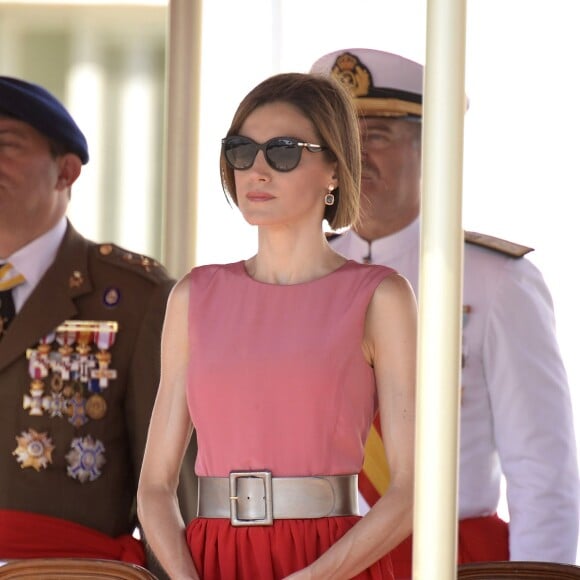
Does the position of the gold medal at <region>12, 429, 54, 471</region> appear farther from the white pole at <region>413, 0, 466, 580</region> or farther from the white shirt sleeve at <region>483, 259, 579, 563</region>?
the white pole at <region>413, 0, 466, 580</region>

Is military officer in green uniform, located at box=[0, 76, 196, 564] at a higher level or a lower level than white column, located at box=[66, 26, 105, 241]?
lower

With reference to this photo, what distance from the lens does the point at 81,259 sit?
3.70 meters

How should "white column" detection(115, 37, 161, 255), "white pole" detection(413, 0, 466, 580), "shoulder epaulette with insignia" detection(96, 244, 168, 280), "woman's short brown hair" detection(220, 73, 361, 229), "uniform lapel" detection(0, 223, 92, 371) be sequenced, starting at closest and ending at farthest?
"white pole" detection(413, 0, 466, 580) < "woman's short brown hair" detection(220, 73, 361, 229) < "uniform lapel" detection(0, 223, 92, 371) < "shoulder epaulette with insignia" detection(96, 244, 168, 280) < "white column" detection(115, 37, 161, 255)

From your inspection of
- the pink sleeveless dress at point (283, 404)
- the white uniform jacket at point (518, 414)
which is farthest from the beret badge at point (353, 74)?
the pink sleeveless dress at point (283, 404)

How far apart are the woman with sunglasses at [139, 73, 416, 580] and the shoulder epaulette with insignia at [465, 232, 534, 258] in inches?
34.9

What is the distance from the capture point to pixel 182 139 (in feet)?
12.7

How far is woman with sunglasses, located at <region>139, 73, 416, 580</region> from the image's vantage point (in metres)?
2.61

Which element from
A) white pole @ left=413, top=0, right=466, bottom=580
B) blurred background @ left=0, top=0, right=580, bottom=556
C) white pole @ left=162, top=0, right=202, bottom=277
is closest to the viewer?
white pole @ left=413, top=0, right=466, bottom=580

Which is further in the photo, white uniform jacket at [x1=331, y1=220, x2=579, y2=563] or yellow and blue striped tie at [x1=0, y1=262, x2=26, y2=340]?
yellow and blue striped tie at [x1=0, y1=262, x2=26, y2=340]

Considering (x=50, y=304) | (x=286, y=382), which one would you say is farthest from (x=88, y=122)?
(x=286, y=382)

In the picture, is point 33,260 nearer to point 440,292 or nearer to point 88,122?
point 440,292

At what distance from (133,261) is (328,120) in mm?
1057

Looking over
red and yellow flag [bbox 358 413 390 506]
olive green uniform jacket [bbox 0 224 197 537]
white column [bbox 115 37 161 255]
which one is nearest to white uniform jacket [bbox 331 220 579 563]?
red and yellow flag [bbox 358 413 390 506]

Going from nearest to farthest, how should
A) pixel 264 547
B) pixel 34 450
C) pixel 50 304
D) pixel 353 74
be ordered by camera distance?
1. pixel 264 547
2. pixel 34 450
3. pixel 50 304
4. pixel 353 74
